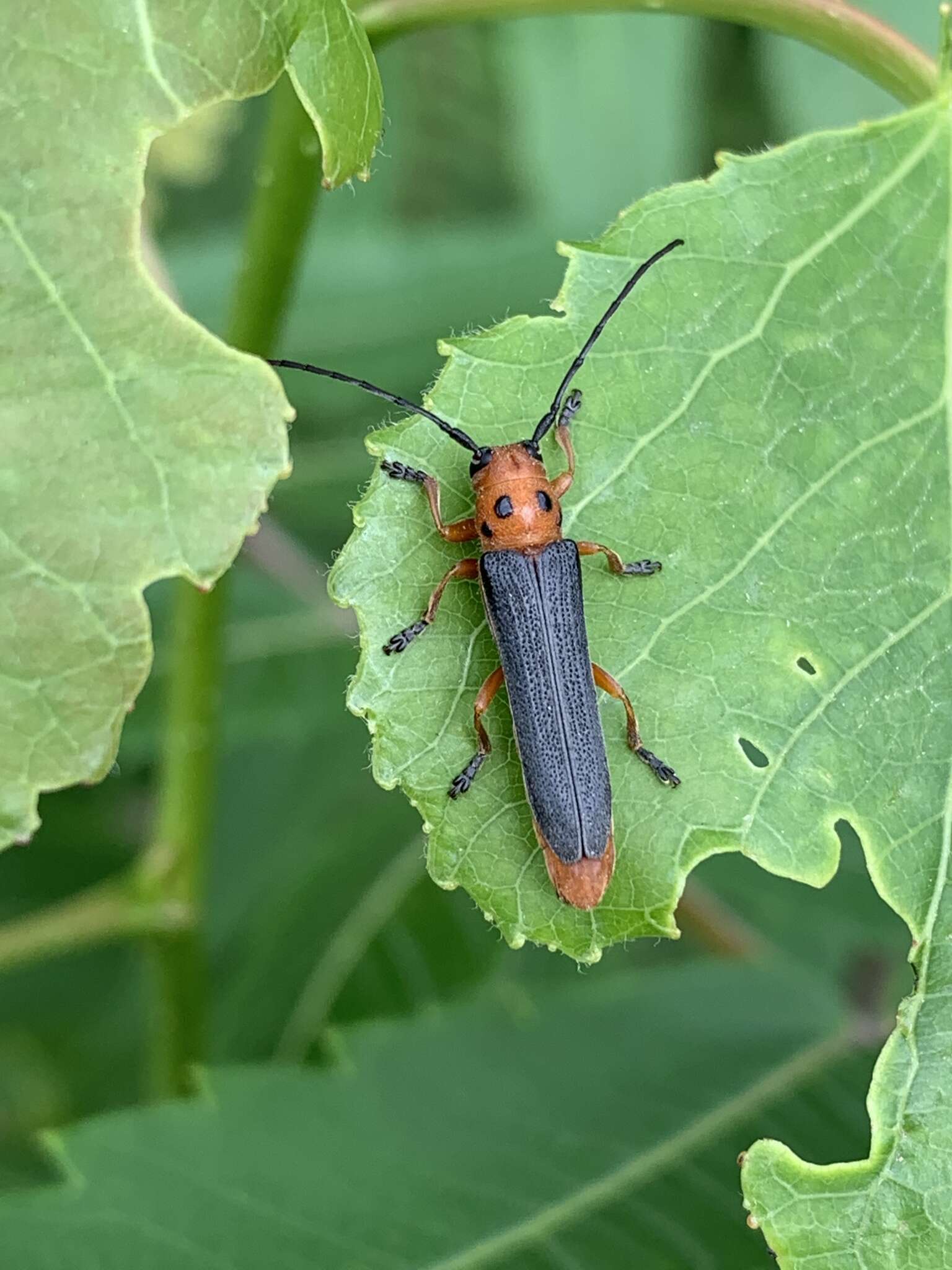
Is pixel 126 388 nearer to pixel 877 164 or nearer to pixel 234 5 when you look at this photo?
pixel 234 5

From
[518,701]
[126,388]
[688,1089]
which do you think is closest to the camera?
[126,388]

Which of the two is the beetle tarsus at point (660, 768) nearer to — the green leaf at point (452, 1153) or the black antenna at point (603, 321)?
the black antenna at point (603, 321)

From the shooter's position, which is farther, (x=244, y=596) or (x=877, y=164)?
(x=244, y=596)

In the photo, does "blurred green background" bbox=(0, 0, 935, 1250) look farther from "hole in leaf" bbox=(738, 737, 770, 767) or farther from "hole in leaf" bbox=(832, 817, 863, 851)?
"hole in leaf" bbox=(738, 737, 770, 767)

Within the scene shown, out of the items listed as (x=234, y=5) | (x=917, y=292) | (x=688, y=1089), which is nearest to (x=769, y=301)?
(x=917, y=292)

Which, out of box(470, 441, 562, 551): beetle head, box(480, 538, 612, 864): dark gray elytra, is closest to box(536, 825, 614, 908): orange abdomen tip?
box(480, 538, 612, 864): dark gray elytra

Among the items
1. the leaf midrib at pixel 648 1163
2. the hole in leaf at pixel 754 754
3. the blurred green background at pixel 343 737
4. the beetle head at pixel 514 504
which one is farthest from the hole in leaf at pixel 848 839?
the beetle head at pixel 514 504

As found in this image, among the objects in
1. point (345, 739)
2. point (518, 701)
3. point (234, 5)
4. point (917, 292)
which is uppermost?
point (234, 5)
